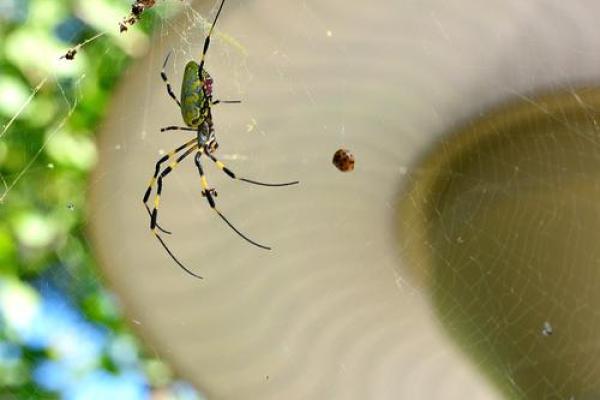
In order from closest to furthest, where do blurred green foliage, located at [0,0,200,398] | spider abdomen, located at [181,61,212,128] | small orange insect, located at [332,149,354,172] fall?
spider abdomen, located at [181,61,212,128] → small orange insect, located at [332,149,354,172] → blurred green foliage, located at [0,0,200,398]

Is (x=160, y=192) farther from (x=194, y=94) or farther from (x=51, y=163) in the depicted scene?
(x=51, y=163)

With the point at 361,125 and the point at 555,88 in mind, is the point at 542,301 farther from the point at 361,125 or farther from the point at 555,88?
the point at 361,125

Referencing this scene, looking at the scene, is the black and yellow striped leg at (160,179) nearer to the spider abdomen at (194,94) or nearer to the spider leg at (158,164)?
the spider leg at (158,164)

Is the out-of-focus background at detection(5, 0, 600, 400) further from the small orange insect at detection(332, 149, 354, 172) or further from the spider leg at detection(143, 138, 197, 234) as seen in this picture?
the small orange insect at detection(332, 149, 354, 172)

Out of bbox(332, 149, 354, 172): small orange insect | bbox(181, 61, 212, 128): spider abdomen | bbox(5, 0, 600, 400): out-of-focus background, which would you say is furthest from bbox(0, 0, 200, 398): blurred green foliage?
bbox(332, 149, 354, 172): small orange insect

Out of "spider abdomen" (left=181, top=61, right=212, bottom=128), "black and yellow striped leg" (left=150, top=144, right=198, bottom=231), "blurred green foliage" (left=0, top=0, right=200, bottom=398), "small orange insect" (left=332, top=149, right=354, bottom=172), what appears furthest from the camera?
"blurred green foliage" (left=0, top=0, right=200, bottom=398)

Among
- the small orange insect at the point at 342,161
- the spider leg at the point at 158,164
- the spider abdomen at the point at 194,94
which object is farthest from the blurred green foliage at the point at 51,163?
the small orange insect at the point at 342,161

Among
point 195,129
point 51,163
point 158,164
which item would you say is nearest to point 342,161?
point 195,129
